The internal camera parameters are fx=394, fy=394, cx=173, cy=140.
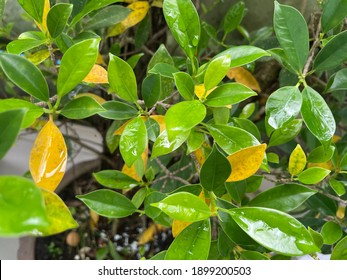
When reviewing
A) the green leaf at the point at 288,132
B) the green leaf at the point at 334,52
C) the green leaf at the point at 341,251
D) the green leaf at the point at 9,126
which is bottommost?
the green leaf at the point at 341,251

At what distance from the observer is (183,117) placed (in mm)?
370

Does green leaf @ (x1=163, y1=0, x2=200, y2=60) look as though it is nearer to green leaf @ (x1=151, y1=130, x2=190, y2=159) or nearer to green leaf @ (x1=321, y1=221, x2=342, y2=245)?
green leaf @ (x1=151, y1=130, x2=190, y2=159)

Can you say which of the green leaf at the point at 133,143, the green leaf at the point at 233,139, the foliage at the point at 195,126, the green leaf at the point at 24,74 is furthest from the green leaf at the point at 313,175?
the green leaf at the point at 24,74

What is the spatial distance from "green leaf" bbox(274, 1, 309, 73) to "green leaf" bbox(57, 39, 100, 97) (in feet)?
0.67

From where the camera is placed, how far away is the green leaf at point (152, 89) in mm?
466

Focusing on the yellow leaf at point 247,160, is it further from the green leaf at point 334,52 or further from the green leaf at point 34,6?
the green leaf at point 34,6

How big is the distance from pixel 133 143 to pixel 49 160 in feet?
0.28

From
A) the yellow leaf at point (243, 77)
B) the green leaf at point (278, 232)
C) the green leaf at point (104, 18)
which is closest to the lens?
the green leaf at point (278, 232)

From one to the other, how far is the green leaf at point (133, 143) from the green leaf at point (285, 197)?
153 millimetres

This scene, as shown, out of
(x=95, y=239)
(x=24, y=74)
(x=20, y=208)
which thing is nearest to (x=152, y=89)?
(x=24, y=74)

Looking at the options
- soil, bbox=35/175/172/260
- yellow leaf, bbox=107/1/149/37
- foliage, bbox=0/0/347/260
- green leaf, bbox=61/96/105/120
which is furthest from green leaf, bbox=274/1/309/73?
soil, bbox=35/175/172/260

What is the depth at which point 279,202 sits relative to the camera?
45 cm

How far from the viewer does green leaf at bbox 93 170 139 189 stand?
531mm

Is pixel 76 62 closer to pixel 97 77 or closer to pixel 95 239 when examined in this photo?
pixel 97 77
